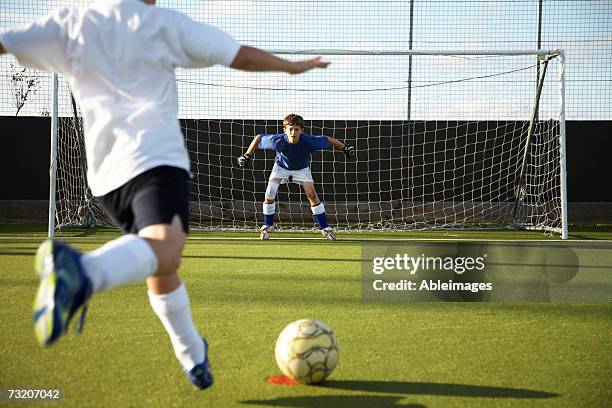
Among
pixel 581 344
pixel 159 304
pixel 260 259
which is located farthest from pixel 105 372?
pixel 260 259

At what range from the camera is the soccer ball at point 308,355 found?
3.12 m

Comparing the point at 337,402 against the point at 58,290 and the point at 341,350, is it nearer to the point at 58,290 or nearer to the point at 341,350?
the point at 341,350

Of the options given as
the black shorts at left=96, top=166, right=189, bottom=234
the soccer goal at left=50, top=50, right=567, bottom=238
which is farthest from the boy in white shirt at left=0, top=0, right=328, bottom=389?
the soccer goal at left=50, top=50, right=567, bottom=238

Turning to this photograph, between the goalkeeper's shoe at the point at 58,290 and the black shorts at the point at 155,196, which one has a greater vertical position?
the black shorts at the point at 155,196

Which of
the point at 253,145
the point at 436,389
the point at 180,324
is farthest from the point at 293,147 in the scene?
the point at 180,324

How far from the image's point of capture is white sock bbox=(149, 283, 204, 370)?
2.88 m

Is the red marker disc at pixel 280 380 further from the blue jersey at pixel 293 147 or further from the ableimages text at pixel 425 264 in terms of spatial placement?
the blue jersey at pixel 293 147

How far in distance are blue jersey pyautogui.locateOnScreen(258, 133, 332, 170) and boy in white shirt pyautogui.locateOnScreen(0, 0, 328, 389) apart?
8.27m

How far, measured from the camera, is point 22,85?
48.2ft

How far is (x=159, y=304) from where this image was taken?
2.89 m

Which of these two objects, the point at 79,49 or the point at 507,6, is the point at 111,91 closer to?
the point at 79,49

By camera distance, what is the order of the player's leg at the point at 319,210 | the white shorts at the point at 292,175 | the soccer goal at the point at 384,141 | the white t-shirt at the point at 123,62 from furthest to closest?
1. the soccer goal at the point at 384,141
2. the white shorts at the point at 292,175
3. the player's leg at the point at 319,210
4. the white t-shirt at the point at 123,62

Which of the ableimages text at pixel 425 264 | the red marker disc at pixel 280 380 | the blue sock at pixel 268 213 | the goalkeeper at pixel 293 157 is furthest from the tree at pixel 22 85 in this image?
the red marker disc at pixel 280 380

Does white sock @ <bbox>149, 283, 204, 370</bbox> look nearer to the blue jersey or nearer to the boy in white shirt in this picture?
the boy in white shirt
